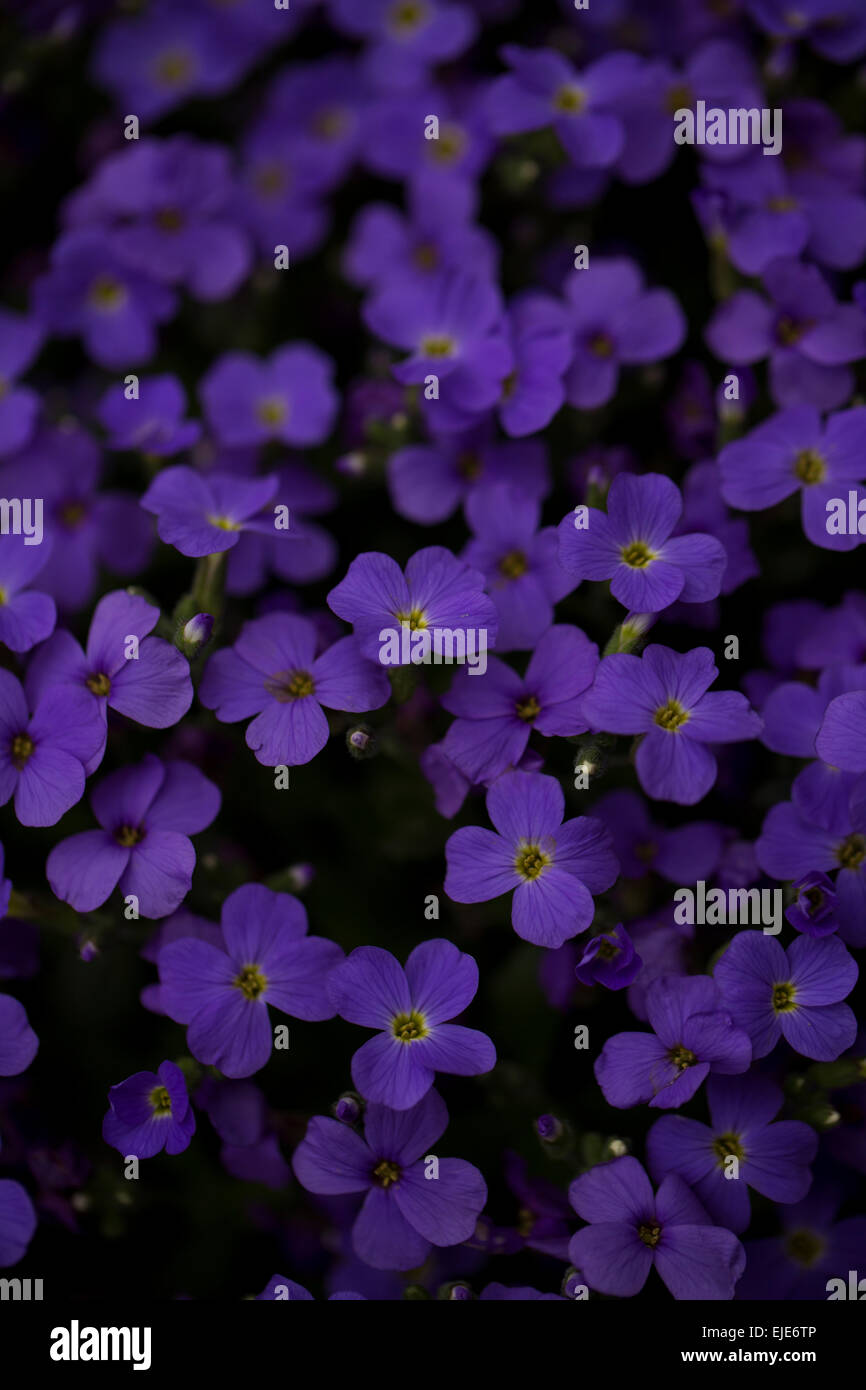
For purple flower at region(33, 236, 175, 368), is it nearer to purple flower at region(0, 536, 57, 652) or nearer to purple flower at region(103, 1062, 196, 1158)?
purple flower at region(0, 536, 57, 652)

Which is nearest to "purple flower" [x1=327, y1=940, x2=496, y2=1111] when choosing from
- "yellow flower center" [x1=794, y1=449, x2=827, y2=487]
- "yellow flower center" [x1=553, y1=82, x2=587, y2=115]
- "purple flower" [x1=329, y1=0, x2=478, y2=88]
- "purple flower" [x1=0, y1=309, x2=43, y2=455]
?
"yellow flower center" [x1=794, y1=449, x2=827, y2=487]

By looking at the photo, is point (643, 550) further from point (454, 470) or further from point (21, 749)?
point (21, 749)

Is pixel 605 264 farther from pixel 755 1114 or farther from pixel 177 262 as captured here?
pixel 755 1114

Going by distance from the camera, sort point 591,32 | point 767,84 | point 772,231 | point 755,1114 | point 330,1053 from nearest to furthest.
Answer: point 755,1114, point 330,1053, point 772,231, point 767,84, point 591,32

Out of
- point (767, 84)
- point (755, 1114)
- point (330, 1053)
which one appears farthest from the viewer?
point (767, 84)

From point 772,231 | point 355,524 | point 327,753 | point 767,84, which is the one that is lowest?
point 327,753

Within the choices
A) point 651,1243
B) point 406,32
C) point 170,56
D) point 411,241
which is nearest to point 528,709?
point 651,1243

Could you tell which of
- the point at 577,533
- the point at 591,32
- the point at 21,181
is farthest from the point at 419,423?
the point at 21,181

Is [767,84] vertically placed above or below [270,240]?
above
